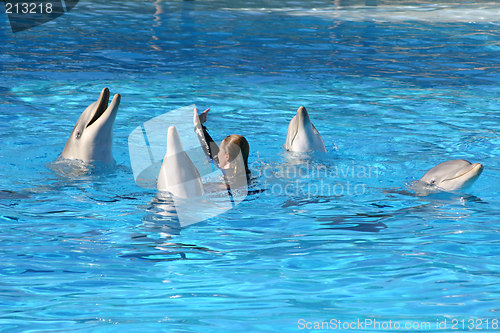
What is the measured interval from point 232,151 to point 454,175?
5.25ft

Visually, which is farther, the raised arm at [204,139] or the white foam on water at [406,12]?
the white foam on water at [406,12]

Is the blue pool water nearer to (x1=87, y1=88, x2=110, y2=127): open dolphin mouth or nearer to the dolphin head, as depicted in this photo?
the dolphin head

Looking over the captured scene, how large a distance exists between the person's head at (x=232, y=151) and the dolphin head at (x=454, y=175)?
1.38 m

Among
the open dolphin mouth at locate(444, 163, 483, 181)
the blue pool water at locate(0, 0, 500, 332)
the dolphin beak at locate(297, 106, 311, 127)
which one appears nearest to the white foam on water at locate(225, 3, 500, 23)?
the blue pool water at locate(0, 0, 500, 332)

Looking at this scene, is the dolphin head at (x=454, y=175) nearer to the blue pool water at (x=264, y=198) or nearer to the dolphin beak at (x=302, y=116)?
the blue pool water at (x=264, y=198)

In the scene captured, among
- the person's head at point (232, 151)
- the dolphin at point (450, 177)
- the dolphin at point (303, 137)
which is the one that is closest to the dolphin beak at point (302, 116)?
the dolphin at point (303, 137)

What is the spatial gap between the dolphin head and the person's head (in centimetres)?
138

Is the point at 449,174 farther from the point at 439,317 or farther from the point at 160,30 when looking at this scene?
the point at 160,30

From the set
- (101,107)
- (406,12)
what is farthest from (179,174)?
(406,12)

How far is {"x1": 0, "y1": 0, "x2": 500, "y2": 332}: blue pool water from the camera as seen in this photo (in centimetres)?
299

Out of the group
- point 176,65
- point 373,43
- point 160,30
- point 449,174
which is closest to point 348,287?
point 449,174

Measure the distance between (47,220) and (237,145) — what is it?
146cm

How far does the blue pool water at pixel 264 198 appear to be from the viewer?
2986 millimetres

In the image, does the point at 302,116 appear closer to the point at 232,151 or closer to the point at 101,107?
the point at 232,151
